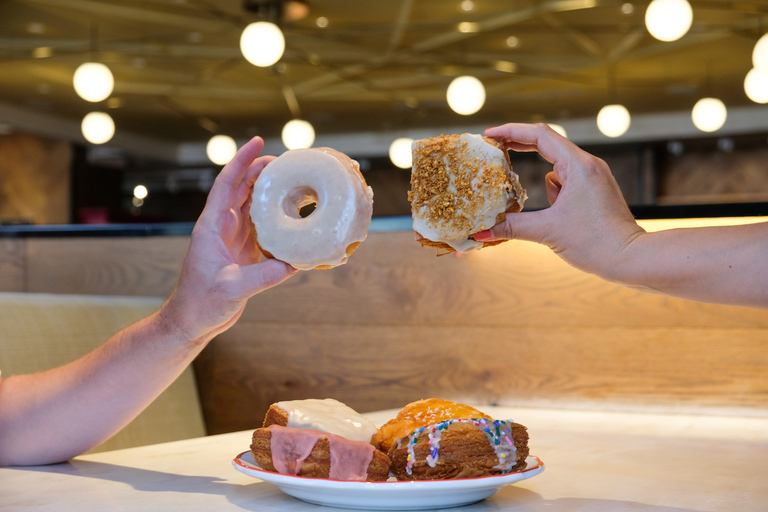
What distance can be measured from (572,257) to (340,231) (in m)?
0.32

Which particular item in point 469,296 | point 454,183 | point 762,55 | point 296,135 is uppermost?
point 296,135

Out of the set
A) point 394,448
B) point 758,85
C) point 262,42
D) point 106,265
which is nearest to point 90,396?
point 394,448

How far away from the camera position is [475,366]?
1.88 meters

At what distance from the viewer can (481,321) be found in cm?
188

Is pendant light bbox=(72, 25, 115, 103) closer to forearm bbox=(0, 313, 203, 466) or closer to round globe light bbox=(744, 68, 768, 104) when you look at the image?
forearm bbox=(0, 313, 203, 466)

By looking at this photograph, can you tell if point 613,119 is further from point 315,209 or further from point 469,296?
point 315,209

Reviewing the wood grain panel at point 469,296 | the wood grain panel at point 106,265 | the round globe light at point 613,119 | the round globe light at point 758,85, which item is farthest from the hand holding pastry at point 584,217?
the round globe light at point 613,119

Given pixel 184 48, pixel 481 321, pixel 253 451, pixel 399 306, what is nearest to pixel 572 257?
pixel 253 451

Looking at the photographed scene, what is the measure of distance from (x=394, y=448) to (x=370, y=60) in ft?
20.7

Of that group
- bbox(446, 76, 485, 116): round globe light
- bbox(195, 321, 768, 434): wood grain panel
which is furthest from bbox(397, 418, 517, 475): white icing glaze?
bbox(446, 76, 485, 116): round globe light

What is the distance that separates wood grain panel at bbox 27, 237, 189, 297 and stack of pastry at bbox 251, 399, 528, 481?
1514 mm

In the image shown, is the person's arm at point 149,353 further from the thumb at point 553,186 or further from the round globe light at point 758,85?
the round globe light at point 758,85

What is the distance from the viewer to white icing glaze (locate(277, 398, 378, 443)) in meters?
0.86

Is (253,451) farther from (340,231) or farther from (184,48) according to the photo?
(184,48)
